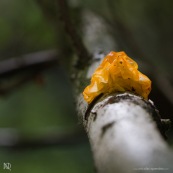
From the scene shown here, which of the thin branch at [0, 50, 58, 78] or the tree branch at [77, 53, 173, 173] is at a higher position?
the thin branch at [0, 50, 58, 78]

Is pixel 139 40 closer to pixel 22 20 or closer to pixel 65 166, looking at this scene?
pixel 22 20

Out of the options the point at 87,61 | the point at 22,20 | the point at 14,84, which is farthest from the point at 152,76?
the point at 22,20

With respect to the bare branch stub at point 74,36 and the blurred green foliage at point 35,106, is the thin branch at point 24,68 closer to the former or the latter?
the blurred green foliage at point 35,106

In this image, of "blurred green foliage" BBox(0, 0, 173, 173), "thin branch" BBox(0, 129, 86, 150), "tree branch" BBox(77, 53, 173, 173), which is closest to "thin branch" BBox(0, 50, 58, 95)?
"blurred green foliage" BBox(0, 0, 173, 173)

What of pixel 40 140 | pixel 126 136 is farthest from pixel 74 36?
pixel 40 140

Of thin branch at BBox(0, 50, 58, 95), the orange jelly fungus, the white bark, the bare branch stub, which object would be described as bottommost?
the white bark

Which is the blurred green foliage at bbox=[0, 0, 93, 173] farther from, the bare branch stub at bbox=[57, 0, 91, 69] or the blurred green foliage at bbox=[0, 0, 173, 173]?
the bare branch stub at bbox=[57, 0, 91, 69]

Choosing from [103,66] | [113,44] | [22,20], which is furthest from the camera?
[22,20]
